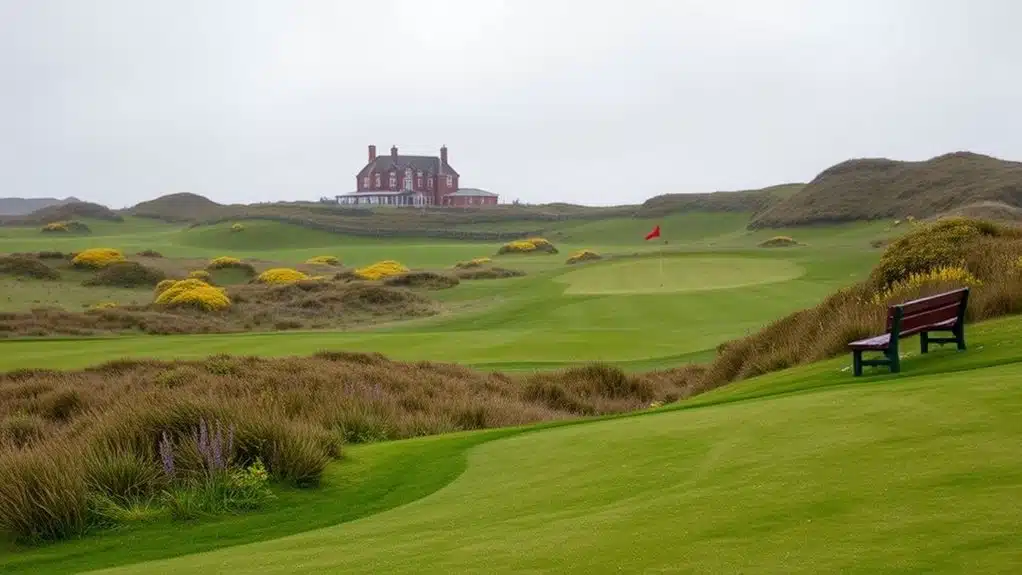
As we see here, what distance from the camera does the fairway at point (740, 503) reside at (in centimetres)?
585

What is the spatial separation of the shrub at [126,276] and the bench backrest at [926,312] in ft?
158

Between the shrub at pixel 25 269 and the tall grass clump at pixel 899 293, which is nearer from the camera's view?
the tall grass clump at pixel 899 293

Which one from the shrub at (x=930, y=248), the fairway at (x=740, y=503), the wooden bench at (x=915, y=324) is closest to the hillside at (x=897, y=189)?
the shrub at (x=930, y=248)

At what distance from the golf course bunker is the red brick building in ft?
296

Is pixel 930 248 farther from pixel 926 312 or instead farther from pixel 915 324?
pixel 915 324

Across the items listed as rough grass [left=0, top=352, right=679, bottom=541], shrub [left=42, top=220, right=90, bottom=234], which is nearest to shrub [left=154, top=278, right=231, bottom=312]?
rough grass [left=0, top=352, right=679, bottom=541]

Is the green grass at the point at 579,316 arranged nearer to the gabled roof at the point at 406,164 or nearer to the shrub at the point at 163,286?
the shrub at the point at 163,286

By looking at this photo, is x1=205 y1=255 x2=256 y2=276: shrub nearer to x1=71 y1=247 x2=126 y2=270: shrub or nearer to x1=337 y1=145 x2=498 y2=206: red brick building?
x1=71 y1=247 x2=126 y2=270: shrub

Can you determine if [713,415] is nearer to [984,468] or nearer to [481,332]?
[984,468]

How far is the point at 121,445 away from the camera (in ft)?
33.6

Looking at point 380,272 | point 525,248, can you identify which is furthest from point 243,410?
point 525,248

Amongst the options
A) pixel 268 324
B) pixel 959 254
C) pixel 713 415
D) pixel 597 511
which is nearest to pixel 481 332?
pixel 268 324

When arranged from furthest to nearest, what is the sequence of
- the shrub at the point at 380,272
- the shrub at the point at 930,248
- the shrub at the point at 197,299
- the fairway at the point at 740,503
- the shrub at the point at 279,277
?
the shrub at the point at 380,272 → the shrub at the point at 279,277 → the shrub at the point at 197,299 → the shrub at the point at 930,248 → the fairway at the point at 740,503

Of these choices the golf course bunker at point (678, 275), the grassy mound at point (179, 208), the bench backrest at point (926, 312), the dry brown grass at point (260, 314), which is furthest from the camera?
the grassy mound at point (179, 208)
